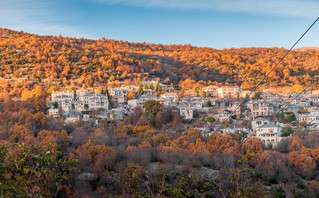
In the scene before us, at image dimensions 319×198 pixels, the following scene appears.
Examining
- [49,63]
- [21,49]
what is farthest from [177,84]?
[21,49]

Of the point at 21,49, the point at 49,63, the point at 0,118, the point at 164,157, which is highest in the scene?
the point at 21,49

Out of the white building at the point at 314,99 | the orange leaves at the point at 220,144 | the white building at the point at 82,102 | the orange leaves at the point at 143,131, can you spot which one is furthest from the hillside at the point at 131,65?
the orange leaves at the point at 220,144

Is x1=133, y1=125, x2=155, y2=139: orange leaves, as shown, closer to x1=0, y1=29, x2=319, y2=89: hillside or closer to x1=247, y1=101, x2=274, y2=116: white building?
x1=247, y1=101, x2=274, y2=116: white building

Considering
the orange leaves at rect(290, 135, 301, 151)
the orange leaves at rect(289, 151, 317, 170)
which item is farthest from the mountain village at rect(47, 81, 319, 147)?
the orange leaves at rect(289, 151, 317, 170)

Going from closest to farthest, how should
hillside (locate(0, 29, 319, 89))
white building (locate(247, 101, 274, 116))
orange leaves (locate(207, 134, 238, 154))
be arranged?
orange leaves (locate(207, 134, 238, 154))
white building (locate(247, 101, 274, 116))
hillside (locate(0, 29, 319, 89))

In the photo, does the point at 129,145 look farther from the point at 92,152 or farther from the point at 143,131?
the point at 143,131

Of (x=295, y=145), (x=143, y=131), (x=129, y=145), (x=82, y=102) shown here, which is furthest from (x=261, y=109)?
(x=82, y=102)

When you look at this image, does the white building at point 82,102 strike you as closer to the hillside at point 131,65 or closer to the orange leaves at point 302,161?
the hillside at point 131,65

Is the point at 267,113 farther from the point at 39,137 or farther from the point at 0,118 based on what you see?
the point at 0,118
